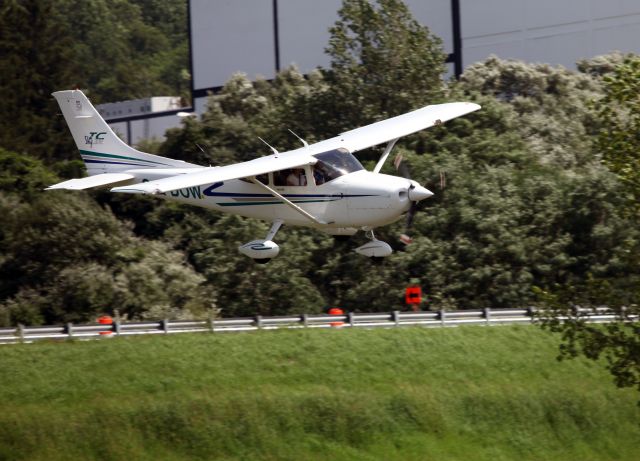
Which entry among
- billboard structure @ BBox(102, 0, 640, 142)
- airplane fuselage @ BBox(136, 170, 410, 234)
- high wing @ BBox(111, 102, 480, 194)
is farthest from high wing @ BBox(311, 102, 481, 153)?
billboard structure @ BBox(102, 0, 640, 142)

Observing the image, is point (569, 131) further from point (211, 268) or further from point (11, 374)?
point (11, 374)

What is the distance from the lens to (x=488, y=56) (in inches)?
2438

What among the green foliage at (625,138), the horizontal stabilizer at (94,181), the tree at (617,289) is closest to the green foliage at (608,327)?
the tree at (617,289)

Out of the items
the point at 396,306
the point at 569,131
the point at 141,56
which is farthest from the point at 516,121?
the point at 141,56

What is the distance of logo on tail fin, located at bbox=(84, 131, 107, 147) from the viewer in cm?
3525

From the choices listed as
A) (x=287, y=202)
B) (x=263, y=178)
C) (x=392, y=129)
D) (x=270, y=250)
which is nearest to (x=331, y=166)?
(x=287, y=202)

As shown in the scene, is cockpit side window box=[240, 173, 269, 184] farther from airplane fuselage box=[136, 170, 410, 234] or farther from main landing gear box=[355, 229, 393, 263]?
main landing gear box=[355, 229, 393, 263]

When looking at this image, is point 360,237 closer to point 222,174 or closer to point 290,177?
point 290,177

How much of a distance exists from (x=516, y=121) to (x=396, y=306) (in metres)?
14.5

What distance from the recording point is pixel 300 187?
30.8 m

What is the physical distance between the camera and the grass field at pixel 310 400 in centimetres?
2823

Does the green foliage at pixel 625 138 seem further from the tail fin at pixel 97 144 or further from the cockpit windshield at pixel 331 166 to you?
the tail fin at pixel 97 144

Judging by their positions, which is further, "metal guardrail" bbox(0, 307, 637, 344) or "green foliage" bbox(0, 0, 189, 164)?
"green foliage" bbox(0, 0, 189, 164)

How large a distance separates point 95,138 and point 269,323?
718 cm
